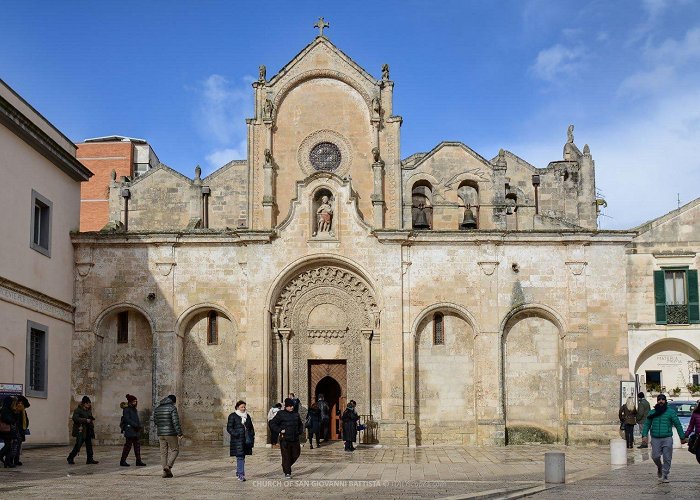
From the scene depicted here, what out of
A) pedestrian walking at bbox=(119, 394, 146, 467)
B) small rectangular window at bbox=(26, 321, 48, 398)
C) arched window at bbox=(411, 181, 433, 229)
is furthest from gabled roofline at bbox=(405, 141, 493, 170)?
pedestrian walking at bbox=(119, 394, 146, 467)

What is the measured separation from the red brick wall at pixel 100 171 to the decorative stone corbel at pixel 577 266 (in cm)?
3361

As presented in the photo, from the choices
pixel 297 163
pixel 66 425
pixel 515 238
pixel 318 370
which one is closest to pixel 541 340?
pixel 515 238

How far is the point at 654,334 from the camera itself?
36.4 meters

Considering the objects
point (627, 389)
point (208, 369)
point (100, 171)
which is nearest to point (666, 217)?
point (627, 389)

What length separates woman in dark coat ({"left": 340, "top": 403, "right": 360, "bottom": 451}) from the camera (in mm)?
30547

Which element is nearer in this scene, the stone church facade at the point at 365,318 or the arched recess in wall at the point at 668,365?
the stone church facade at the point at 365,318

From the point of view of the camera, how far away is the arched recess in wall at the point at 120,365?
110ft

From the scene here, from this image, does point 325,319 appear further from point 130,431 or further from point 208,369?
point 130,431

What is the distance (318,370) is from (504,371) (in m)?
6.64

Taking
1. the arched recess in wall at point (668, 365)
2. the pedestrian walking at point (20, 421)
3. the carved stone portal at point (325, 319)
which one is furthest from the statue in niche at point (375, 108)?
the pedestrian walking at point (20, 421)

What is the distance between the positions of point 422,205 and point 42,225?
1399 cm

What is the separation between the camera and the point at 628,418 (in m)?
29.9

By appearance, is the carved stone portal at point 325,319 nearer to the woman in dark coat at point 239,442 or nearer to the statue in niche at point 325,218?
the statue in niche at point 325,218

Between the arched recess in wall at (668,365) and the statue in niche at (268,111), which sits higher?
the statue in niche at (268,111)
